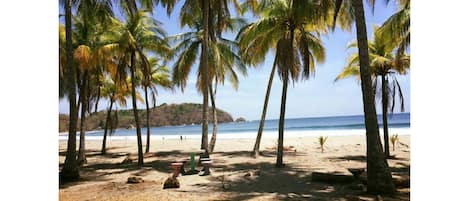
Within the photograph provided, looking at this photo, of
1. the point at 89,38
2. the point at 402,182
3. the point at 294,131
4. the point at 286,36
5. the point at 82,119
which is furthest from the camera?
the point at 294,131

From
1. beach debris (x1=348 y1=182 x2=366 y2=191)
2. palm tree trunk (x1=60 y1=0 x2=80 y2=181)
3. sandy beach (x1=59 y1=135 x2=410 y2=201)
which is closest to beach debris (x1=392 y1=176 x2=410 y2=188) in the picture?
sandy beach (x1=59 y1=135 x2=410 y2=201)

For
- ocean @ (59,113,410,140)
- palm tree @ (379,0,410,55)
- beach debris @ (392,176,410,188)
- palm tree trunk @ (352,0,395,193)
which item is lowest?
ocean @ (59,113,410,140)

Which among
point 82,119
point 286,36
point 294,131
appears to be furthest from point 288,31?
point 294,131

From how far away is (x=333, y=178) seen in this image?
5453mm

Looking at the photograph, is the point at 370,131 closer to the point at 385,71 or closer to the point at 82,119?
the point at 385,71

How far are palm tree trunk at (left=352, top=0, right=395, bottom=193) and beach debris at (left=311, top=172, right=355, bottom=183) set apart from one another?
102 centimetres

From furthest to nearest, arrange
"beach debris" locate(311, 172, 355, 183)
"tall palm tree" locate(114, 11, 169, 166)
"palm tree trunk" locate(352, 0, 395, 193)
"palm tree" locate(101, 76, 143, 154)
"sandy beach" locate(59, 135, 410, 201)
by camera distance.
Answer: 1. "palm tree" locate(101, 76, 143, 154)
2. "tall palm tree" locate(114, 11, 169, 166)
3. "beach debris" locate(311, 172, 355, 183)
4. "sandy beach" locate(59, 135, 410, 201)
5. "palm tree trunk" locate(352, 0, 395, 193)

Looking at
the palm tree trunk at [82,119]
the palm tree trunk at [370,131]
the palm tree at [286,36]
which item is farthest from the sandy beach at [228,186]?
the palm tree trunk at [82,119]

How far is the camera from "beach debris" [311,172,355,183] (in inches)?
211

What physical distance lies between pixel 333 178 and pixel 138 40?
232 inches

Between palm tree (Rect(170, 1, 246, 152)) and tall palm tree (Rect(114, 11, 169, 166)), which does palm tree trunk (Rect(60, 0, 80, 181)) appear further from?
palm tree (Rect(170, 1, 246, 152))

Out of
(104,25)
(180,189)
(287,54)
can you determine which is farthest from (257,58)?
(180,189)

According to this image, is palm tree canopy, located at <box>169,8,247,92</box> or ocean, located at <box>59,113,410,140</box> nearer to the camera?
palm tree canopy, located at <box>169,8,247,92</box>
